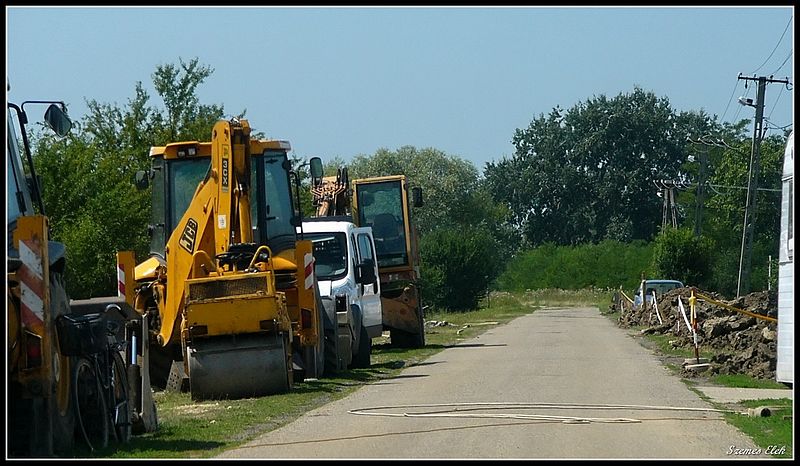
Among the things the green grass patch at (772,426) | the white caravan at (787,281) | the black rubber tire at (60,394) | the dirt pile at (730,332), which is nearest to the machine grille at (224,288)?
the black rubber tire at (60,394)

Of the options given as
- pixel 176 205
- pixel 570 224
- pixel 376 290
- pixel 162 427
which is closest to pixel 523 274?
pixel 570 224

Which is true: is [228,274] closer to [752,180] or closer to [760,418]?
[760,418]

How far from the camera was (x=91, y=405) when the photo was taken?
1141 cm

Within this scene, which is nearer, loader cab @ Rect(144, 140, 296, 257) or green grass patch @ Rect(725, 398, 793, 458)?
green grass patch @ Rect(725, 398, 793, 458)

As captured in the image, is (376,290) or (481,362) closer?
(481,362)

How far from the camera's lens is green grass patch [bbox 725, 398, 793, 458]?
1166 cm

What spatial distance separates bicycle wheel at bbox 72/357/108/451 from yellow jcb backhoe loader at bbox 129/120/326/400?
16.2ft

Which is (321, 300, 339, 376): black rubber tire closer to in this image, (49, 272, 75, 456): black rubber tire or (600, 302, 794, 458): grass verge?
(600, 302, 794, 458): grass verge

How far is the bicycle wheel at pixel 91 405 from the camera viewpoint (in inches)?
445

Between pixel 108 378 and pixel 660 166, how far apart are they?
93.9m

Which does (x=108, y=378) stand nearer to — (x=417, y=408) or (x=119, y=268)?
(x=417, y=408)

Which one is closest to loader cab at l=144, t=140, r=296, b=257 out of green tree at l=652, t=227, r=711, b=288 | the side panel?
the side panel

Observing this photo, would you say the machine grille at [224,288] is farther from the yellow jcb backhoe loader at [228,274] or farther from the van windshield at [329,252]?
the van windshield at [329,252]

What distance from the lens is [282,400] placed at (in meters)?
16.3
